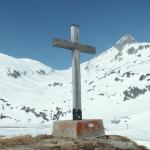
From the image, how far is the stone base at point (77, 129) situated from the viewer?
1767cm

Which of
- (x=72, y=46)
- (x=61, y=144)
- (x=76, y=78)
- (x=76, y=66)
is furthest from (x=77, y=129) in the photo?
(x=72, y=46)

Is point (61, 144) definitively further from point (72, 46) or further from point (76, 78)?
point (72, 46)

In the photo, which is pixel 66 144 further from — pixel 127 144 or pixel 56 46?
pixel 56 46

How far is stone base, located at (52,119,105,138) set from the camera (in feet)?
58.0

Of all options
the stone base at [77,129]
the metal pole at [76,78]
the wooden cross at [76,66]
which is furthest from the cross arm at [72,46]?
the stone base at [77,129]

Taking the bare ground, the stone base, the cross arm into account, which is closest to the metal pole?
the cross arm

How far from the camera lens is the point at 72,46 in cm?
1928

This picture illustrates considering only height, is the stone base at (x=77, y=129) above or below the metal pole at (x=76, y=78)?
below

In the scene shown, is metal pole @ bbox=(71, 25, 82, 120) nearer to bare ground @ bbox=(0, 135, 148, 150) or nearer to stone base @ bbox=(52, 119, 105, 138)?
stone base @ bbox=(52, 119, 105, 138)

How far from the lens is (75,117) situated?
62.6 ft

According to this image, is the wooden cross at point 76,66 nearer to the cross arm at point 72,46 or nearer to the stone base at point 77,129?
the cross arm at point 72,46

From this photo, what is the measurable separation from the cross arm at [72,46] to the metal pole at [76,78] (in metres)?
0.21

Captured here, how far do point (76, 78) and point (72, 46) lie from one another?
1517 mm

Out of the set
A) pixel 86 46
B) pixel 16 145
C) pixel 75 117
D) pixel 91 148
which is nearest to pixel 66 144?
pixel 91 148
